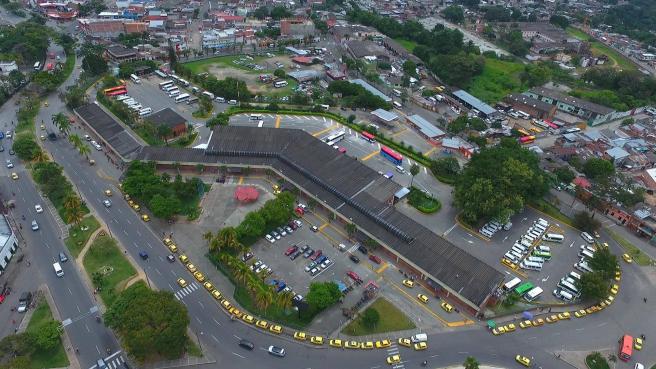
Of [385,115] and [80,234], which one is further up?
[385,115]

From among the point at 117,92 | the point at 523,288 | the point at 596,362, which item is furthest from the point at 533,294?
the point at 117,92

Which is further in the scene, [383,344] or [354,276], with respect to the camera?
[354,276]

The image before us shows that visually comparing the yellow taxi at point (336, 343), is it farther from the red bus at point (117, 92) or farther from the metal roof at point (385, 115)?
the red bus at point (117, 92)

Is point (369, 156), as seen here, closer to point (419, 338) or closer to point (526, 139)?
point (526, 139)

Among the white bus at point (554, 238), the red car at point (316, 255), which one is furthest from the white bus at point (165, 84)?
the white bus at point (554, 238)

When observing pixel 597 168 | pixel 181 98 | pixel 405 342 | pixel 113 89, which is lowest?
pixel 181 98

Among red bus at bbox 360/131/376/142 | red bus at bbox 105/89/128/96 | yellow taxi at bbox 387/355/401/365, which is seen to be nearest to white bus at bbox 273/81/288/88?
red bus at bbox 360/131/376/142
